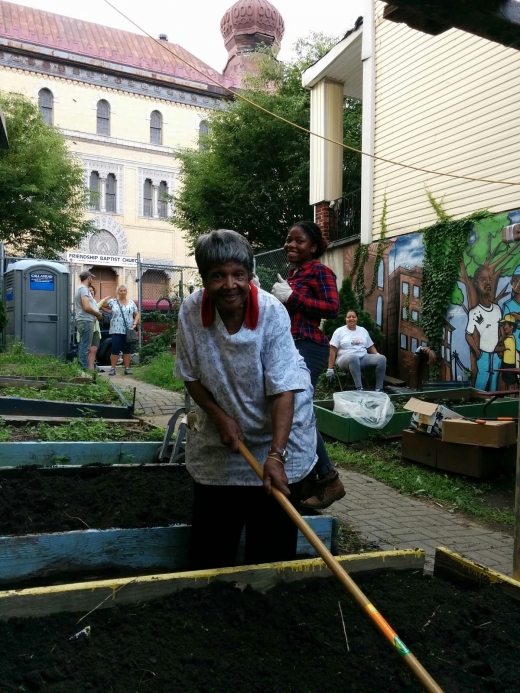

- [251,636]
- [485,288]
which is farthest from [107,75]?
[251,636]

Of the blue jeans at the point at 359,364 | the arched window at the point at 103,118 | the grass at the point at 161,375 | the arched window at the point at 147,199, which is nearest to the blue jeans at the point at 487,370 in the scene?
the blue jeans at the point at 359,364

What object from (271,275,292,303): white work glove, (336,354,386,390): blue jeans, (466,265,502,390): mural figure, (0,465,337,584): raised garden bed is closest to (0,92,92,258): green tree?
(336,354,386,390): blue jeans

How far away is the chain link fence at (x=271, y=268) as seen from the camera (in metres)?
15.3

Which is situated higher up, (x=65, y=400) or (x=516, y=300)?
(x=516, y=300)

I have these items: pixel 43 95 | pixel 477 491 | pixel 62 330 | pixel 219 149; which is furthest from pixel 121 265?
pixel 477 491

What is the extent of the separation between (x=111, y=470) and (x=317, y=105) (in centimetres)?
1245

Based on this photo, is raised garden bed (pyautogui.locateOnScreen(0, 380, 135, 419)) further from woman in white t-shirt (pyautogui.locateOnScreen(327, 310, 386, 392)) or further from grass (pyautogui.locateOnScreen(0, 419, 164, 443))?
woman in white t-shirt (pyautogui.locateOnScreen(327, 310, 386, 392))

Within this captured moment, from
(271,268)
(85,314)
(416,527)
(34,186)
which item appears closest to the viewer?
(416,527)

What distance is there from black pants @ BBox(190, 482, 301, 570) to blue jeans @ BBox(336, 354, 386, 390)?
685cm

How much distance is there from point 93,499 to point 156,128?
1443 inches

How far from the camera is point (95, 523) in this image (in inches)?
143

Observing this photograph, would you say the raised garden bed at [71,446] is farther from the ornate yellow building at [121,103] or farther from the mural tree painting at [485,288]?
the ornate yellow building at [121,103]

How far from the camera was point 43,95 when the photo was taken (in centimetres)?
3425

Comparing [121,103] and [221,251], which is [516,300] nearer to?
[221,251]
